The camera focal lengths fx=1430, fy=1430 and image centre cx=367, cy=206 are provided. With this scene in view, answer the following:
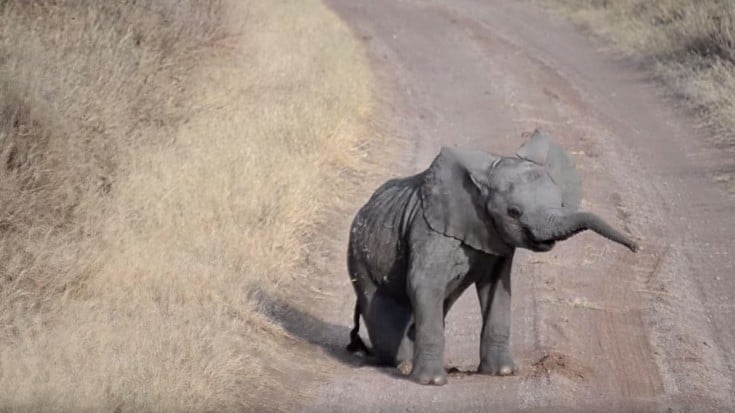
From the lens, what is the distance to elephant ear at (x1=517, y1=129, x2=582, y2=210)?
839 centimetres

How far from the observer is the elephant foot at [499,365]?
8.80m

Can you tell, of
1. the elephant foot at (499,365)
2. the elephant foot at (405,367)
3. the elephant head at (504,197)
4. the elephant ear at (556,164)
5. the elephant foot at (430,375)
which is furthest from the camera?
the elephant foot at (405,367)

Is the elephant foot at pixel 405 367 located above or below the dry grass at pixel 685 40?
above

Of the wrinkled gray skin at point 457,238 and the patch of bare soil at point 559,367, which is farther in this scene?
the patch of bare soil at point 559,367

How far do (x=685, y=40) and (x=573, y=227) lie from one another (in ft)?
47.6

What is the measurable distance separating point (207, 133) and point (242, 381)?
614 centimetres

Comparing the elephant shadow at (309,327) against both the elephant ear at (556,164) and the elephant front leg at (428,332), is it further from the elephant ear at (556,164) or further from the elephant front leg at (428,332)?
the elephant ear at (556,164)

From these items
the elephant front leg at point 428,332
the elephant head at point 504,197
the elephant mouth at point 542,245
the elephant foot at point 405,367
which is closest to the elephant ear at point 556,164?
the elephant head at point 504,197

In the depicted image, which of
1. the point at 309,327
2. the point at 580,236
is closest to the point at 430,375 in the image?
the point at 309,327

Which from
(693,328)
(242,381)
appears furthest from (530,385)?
(693,328)

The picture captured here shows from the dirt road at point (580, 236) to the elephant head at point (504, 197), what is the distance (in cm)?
94

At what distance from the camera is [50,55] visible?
12.6m

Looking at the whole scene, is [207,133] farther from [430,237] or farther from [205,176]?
[430,237]

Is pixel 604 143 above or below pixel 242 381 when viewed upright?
below
